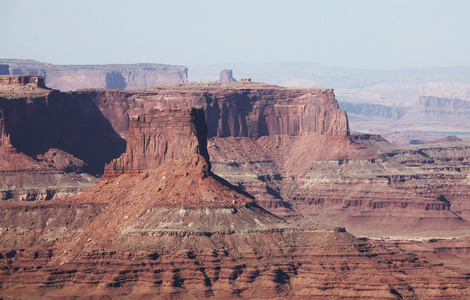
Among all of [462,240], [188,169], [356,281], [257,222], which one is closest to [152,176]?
[188,169]

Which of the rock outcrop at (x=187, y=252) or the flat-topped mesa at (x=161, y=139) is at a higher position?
the flat-topped mesa at (x=161, y=139)

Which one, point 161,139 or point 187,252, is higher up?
point 161,139

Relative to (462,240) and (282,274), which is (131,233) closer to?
(282,274)

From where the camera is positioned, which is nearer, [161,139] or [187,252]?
[187,252]

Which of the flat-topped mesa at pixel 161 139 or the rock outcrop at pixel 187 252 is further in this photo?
the flat-topped mesa at pixel 161 139

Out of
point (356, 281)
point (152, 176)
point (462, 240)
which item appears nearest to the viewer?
point (356, 281)
